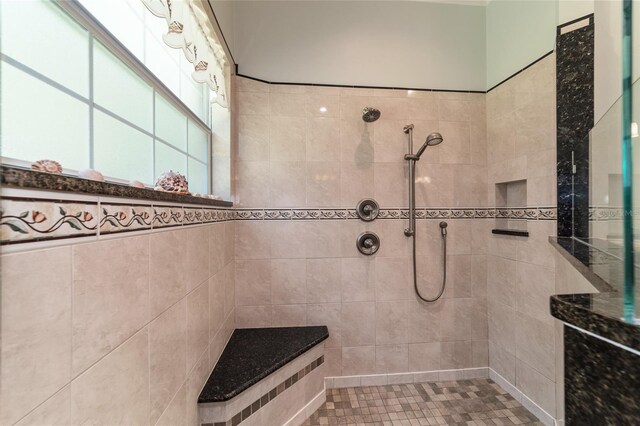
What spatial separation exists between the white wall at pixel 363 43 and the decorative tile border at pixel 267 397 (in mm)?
1887

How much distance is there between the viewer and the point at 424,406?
1487 mm

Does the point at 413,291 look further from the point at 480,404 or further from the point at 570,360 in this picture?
the point at 570,360

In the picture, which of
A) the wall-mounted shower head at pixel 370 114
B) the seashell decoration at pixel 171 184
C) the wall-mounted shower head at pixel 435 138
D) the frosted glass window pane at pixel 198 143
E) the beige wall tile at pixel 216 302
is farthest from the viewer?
the wall-mounted shower head at pixel 370 114

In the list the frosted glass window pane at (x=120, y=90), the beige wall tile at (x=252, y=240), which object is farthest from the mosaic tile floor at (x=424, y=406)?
the frosted glass window pane at (x=120, y=90)

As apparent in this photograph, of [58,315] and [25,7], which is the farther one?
[25,7]

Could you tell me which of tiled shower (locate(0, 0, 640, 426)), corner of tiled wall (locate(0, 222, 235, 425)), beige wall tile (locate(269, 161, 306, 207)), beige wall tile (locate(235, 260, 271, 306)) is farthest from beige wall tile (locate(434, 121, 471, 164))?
corner of tiled wall (locate(0, 222, 235, 425))

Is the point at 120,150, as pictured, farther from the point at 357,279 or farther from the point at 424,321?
the point at 424,321

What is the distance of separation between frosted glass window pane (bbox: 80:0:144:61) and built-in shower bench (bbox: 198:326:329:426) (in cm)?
139

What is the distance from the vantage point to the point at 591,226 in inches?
47.0

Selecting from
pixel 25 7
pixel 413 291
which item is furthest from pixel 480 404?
pixel 25 7

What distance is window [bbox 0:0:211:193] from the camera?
51cm

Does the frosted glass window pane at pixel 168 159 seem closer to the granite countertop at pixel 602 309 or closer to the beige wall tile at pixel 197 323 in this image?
the beige wall tile at pixel 197 323

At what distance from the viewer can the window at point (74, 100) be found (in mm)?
506

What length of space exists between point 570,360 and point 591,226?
47.2 inches
